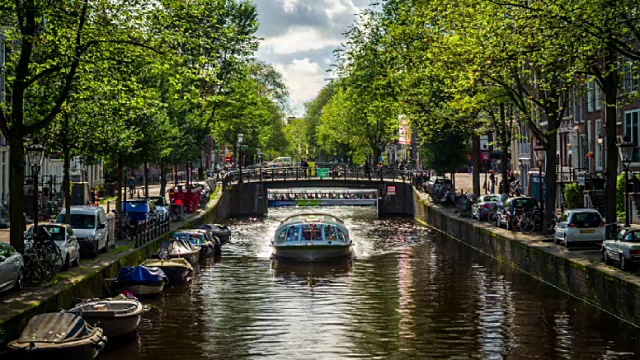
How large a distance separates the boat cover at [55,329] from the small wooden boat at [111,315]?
237 centimetres

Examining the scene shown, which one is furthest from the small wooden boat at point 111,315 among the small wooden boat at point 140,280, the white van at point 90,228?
the white van at point 90,228

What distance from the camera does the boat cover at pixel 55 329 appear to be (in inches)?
845

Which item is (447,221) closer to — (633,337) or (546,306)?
(546,306)

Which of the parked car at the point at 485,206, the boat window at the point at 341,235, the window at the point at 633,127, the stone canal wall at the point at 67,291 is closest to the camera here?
the stone canal wall at the point at 67,291

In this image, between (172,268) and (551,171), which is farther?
(551,171)

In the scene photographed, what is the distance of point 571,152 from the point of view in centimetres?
6606

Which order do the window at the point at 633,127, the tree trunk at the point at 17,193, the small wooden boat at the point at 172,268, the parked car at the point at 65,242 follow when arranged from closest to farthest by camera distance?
the tree trunk at the point at 17,193, the parked car at the point at 65,242, the small wooden boat at the point at 172,268, the window at the point at 633,127

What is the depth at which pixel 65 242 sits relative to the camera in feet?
106

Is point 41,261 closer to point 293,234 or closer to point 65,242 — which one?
point 65,242

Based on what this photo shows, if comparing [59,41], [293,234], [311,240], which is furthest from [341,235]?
[59,41]

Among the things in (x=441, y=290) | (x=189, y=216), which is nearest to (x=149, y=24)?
(x=441, y=290)

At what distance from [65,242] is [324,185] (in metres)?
59.0

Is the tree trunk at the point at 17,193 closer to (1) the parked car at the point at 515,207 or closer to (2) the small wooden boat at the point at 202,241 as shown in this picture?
(2) the small wooden boat at the point at 202,241

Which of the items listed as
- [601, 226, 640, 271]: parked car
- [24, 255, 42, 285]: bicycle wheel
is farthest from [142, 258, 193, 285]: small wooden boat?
[601, 226, 640, 271]: parked car
